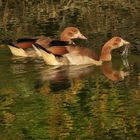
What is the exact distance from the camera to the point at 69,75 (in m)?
15.3

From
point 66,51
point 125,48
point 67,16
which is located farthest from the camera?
point 67,16

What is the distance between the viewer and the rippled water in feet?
36.1

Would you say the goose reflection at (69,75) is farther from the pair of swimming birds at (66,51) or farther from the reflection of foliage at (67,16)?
the reflection of foliage at (67,16)

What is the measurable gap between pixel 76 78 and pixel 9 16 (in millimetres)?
9266

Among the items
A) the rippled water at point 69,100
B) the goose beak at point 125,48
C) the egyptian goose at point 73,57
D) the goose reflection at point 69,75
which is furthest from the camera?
the goose beak at point 125,48

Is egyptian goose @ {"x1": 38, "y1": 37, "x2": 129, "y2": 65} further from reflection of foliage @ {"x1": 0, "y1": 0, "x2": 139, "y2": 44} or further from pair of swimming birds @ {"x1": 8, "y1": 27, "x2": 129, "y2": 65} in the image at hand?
reflection of foliage @ {"x1": 0, "y1": 0, "x2": 139, "y2": 44}

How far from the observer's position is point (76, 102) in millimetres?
12734

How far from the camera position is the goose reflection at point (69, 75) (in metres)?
14.1

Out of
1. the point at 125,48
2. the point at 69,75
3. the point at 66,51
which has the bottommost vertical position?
the point at 69,75

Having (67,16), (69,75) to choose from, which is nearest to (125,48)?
(69,75)

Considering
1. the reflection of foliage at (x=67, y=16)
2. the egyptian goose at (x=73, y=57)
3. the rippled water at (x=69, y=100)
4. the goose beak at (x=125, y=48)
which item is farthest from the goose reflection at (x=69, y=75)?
the reflection of foliage at (x=67, y=16)

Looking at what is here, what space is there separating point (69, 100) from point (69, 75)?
8.19 ft

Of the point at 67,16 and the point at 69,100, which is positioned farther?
the point at 67,16

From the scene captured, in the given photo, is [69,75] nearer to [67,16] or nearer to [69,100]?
[69,100]
